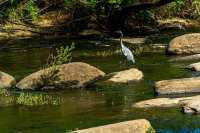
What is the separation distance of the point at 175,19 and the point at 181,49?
Result: 1023 cm

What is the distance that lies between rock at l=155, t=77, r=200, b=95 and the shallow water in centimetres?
27

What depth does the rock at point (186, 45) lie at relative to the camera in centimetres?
2202

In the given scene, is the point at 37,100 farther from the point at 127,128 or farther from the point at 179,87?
the point at 127,128

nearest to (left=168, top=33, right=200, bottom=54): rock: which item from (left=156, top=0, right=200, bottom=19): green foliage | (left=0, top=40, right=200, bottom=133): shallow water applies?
(left=0, top=40, right=200, bottom=133): shallow water

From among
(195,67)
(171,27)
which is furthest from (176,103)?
(171,27)

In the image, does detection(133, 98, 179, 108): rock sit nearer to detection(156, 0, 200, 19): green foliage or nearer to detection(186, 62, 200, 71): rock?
detection(186, 62, 200, 71): rock

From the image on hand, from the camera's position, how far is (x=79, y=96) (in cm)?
1564

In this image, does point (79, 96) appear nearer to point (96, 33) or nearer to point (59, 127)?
point (59, 127)

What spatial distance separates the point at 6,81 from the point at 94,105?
4.19m

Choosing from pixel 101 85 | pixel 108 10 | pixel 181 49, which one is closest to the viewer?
pixel 101 85

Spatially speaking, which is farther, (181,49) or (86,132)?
(181,49)

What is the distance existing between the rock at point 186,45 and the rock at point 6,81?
6543 millimetres

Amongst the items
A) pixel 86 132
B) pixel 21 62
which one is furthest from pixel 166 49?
pixel 86 132

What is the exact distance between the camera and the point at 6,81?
691 inches
